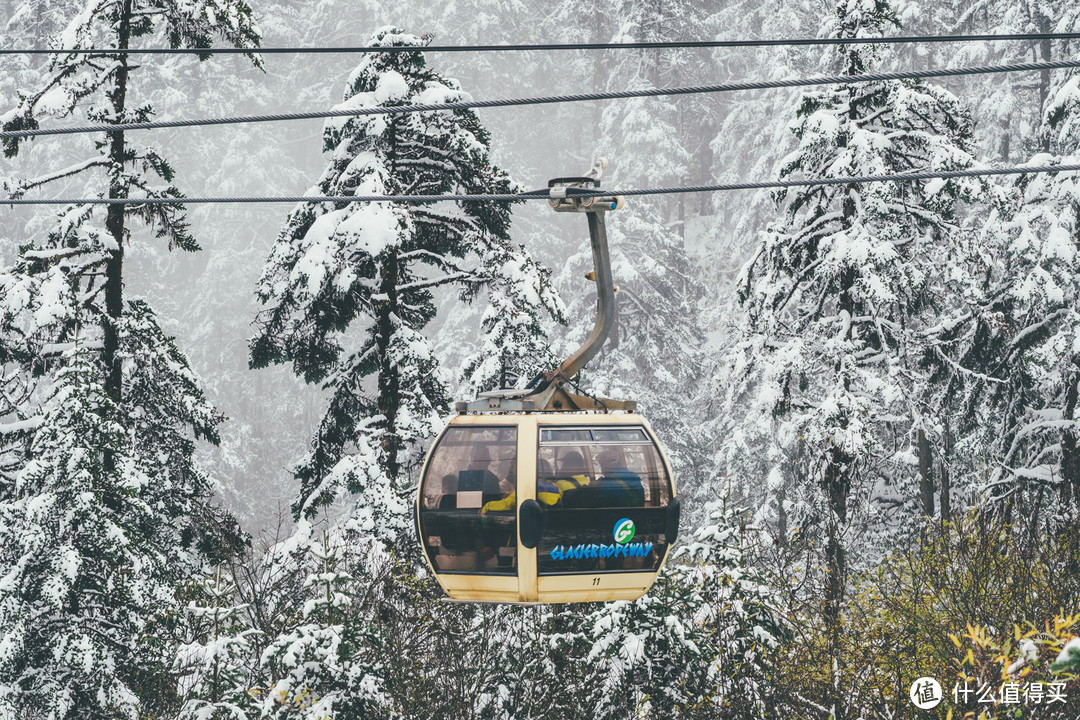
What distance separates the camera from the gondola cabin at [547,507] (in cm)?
863

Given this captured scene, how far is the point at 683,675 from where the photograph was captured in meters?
12.7

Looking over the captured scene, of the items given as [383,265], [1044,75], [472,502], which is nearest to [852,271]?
[383,265]

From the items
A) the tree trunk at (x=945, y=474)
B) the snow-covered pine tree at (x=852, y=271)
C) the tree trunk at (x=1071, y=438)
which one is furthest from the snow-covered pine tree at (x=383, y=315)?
the tree trunk at (x=945, y=474)

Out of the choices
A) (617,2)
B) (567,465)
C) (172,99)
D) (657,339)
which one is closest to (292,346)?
(567,465)

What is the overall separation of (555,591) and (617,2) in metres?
34.7

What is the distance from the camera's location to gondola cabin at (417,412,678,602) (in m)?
8.63

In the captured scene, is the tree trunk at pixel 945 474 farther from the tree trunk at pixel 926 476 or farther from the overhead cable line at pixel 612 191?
the overhead cable line at pixel 612 191

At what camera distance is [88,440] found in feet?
43.8

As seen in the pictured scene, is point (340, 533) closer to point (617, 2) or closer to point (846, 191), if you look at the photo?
point (846, 191)

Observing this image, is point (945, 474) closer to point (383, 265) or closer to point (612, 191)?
point (383, 265)

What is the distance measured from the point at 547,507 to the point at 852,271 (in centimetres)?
1083

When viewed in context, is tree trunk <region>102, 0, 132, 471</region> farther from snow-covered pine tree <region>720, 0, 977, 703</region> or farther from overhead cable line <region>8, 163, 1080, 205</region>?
snow-covered pine tree <region>720, 0, 977, 703</region>

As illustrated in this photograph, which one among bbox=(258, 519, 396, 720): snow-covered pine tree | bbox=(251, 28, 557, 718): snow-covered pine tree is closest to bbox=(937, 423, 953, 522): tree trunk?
bbox=(251, 28, 557, 718): snow-covered pine tree

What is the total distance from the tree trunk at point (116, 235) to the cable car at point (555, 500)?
6.75m
